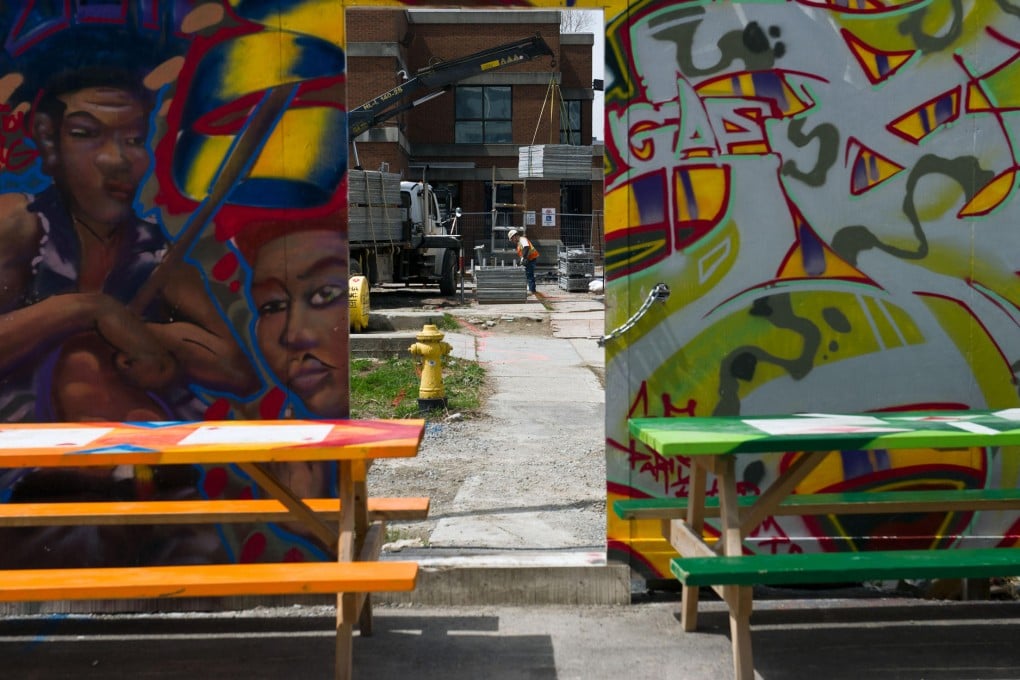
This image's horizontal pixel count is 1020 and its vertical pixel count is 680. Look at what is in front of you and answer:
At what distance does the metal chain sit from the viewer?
4.85 metres

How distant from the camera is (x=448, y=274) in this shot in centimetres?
2691

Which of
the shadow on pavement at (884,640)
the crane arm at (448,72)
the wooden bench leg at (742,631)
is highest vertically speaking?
the crane arm at (448,72)

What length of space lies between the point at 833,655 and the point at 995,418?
1.23 m

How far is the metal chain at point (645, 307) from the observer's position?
15.9 ft

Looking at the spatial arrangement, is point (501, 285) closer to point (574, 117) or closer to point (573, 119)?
point (573, 119)

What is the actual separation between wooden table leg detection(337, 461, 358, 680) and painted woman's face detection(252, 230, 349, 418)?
690 mm

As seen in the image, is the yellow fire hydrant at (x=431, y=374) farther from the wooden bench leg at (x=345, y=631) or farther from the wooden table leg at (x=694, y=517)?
the wooden bench leg at (x=345, y=631)

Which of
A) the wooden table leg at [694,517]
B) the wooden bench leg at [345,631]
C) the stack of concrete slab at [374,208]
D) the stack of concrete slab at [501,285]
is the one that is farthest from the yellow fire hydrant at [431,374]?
the stack of concrete slab at [501,285]

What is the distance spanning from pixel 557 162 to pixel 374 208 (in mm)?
11027

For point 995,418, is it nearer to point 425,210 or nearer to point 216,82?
point 216,82

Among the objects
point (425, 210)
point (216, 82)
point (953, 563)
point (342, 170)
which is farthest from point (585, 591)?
point (425, 210)

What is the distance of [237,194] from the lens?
4.77 m

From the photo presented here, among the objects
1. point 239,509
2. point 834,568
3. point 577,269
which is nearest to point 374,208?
point 577,269

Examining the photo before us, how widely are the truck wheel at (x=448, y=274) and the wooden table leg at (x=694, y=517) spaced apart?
22.5m
